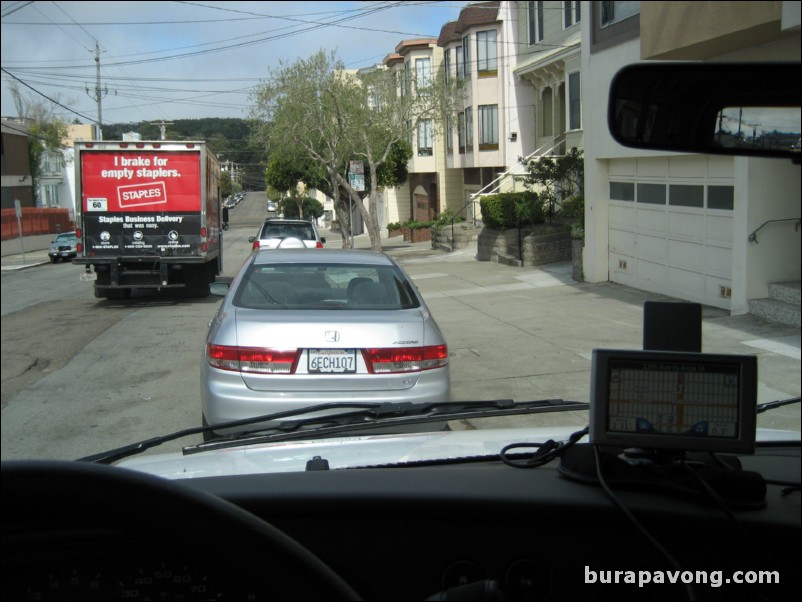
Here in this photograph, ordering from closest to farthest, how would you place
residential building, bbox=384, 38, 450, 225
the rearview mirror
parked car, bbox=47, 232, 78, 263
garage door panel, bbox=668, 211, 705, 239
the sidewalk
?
the rearview mirror → garage door panel, bbox=668, 211, 705, 239 → the sidewalk → parked car, bbox=47, 232, 78, 263 → residential building, bbox=384, 38, 450, 225

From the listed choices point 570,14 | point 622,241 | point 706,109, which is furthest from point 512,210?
point 706,109

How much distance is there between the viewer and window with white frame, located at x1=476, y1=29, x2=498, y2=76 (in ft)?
109

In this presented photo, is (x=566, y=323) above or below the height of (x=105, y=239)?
below

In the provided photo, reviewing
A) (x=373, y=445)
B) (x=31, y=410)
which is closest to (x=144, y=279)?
(x=31, y=410)

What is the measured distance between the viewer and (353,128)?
31.3 meters

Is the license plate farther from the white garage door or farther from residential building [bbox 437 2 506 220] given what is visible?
residential building [bbox 437 2 506 220]

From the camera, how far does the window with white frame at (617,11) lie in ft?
35.9

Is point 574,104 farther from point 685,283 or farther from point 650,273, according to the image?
point 685,283

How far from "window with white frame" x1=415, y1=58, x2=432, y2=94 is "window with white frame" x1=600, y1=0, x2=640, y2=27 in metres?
21.1

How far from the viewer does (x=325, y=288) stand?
6465 mm

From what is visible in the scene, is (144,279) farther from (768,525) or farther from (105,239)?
(768,525)

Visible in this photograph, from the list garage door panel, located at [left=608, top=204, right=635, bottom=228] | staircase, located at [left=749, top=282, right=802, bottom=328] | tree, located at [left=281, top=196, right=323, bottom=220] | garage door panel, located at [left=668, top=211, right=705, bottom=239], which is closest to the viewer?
staircase, located at [left=749, top=282, right=802, bottom=328]

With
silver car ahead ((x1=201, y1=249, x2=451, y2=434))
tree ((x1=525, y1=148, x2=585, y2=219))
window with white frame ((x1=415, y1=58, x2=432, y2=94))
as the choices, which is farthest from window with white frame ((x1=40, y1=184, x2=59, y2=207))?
silver car ahead ((x1=201, y1=249, x2=451, y2=434))

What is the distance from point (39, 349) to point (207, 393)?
7.04 m
